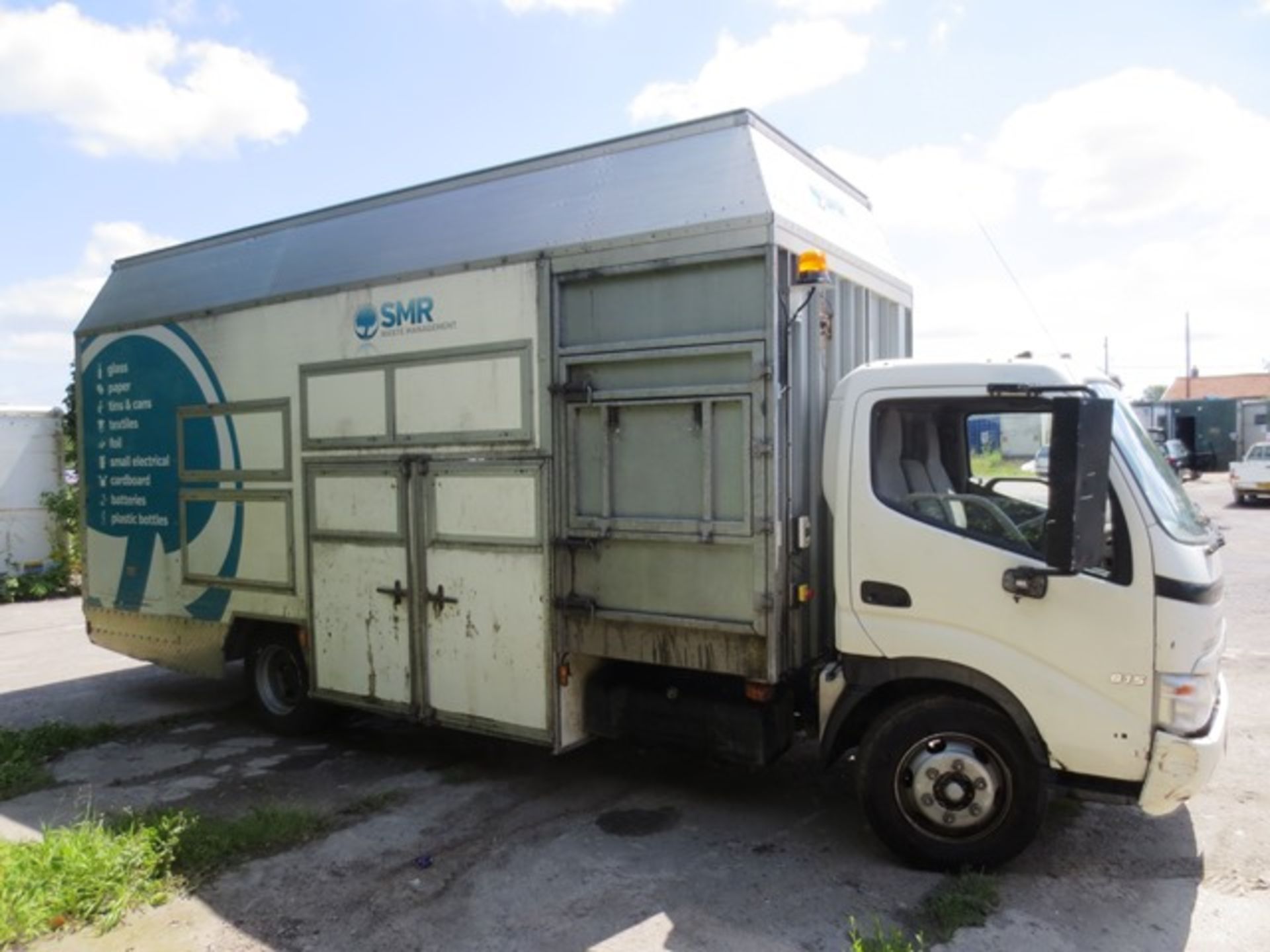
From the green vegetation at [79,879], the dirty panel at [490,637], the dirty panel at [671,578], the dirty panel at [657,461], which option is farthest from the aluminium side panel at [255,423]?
the green vegetation at [79,879]

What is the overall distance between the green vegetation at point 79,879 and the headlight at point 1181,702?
4.38 meters

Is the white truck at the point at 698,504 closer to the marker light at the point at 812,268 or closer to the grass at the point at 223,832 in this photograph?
the marker light at the point at 812,268

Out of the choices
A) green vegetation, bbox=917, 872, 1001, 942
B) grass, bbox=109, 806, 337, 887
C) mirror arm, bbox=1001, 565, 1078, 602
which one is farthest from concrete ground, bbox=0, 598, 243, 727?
mirror arm, bbox=1001, 565, 1078, 602

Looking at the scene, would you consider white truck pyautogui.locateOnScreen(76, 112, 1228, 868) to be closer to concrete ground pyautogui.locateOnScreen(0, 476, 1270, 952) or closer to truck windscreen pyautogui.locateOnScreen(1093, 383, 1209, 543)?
truck windscreen pyautogui.locateOnScreen(1093, 383, 1209, 543)

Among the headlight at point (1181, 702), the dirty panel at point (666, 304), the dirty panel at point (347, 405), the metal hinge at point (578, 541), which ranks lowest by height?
the headlight at point (1181, 702)

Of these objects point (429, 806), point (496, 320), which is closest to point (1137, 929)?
point (429, 806)

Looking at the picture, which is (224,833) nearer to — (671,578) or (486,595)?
(486,595)

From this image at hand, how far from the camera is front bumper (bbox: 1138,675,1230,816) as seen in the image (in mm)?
3725

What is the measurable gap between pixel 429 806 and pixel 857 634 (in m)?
2.62

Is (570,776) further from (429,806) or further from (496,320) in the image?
(496,320)

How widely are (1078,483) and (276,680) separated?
5638mm

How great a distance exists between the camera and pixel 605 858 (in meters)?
4.45

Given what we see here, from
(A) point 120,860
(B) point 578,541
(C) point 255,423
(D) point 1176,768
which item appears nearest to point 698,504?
(B) point 578,541

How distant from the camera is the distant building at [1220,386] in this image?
53.8 metres
